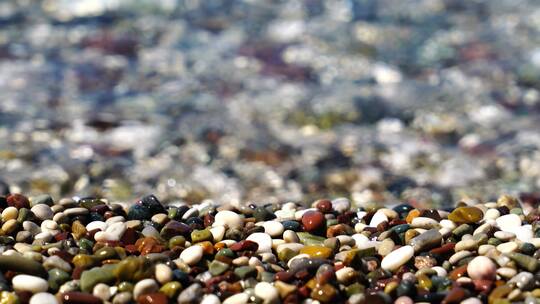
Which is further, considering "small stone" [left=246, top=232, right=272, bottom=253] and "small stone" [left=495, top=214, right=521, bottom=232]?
"small stone" [left=495, top=214, right=521, bottom=232]

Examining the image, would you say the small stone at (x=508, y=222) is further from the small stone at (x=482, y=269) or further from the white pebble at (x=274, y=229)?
the white pebble at (x=274, y=229)

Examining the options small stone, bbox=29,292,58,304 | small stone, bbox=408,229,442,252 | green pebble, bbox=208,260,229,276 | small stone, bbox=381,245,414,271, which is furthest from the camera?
small stone, bbox=408,229,442,252

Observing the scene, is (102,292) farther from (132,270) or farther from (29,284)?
(29,284)

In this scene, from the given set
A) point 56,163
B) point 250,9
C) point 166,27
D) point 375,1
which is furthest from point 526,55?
point 56,163

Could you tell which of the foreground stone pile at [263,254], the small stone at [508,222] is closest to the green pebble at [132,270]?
the foreground stone pile at [263,254]

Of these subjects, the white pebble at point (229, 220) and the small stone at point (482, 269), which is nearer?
the small stone at point (482, 269)

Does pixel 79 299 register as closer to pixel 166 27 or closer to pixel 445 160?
pixel 445 160

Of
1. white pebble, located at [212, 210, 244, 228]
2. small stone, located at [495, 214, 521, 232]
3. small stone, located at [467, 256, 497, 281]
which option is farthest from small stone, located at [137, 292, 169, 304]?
small stone, located at [495, 214, 521, 232]

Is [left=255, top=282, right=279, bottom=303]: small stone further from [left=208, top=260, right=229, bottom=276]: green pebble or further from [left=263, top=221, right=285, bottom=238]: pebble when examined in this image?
[left=263, top=221, right=285, bottom=238]: pebble

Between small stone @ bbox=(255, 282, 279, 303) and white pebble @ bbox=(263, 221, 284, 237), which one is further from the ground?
white pebble @ bbox=(263, 221, 284, 237)
